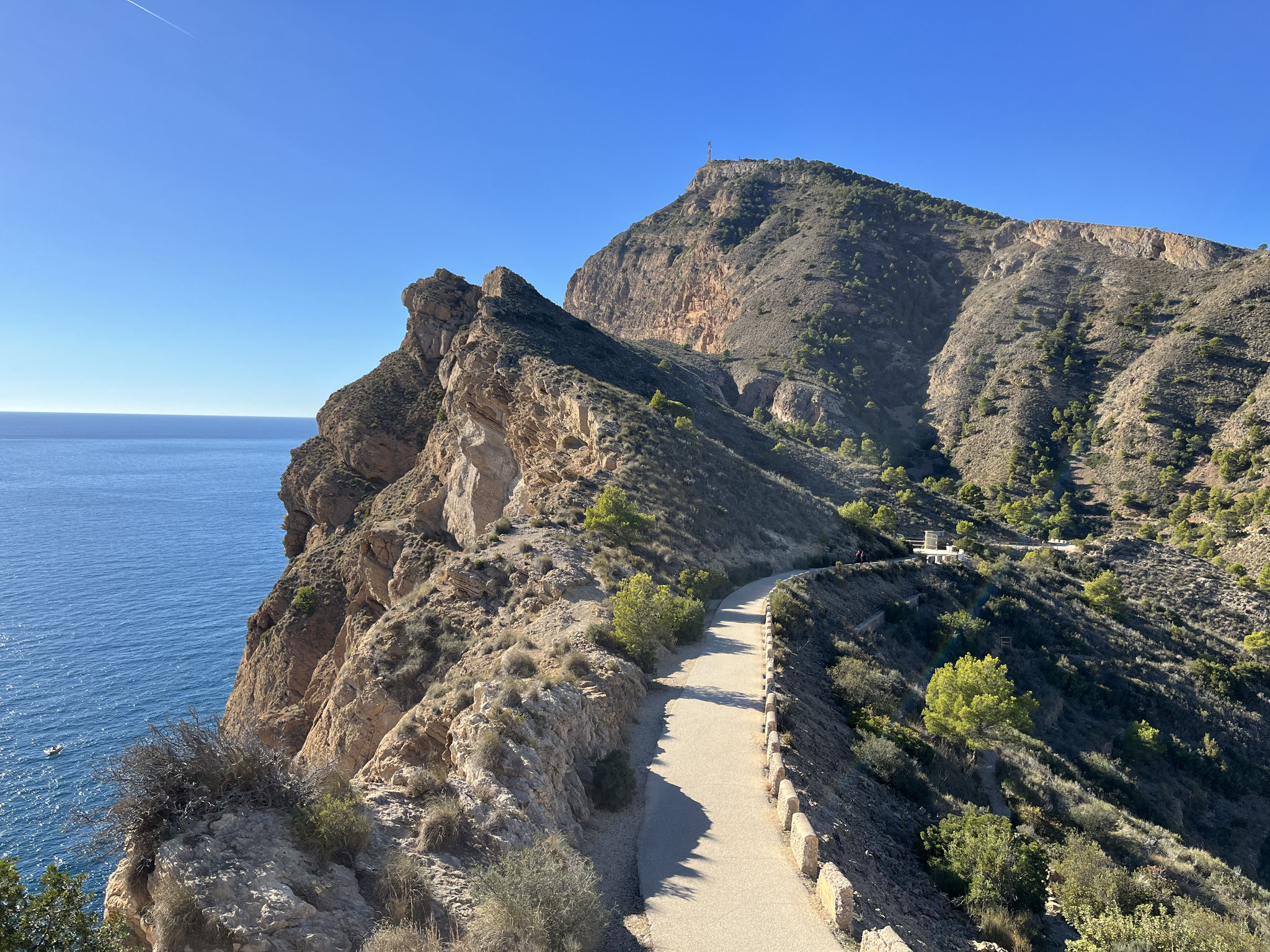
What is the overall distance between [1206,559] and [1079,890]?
47909mm

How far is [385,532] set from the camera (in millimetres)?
34125

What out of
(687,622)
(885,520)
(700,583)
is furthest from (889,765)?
(885,520)

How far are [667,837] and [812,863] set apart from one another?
2127mm

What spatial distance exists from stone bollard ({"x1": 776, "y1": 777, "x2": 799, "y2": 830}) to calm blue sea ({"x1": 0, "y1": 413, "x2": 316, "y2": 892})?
27.8ft

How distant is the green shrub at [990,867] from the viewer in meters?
9.77

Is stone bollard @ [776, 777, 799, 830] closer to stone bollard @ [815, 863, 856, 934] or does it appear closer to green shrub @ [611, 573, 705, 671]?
stone bollard @ [815, 863, 856, 934]

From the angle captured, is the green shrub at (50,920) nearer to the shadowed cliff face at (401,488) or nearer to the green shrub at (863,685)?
the green shrub at (863,685)

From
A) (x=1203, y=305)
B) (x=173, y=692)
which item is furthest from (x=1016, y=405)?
(x=173, y=692)

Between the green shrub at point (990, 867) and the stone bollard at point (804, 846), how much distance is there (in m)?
3.08

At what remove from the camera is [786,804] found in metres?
9.42

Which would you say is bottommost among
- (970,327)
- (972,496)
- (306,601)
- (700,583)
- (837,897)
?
(306,601)

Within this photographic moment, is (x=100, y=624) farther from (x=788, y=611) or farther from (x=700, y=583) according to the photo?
(x=788, y=611)

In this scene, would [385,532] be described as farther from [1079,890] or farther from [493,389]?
[1079,890]

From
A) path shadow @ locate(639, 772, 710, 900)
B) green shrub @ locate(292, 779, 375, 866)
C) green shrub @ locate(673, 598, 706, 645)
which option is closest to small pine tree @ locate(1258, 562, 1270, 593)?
green shrub @ locate(673, 598, 706, 645)
